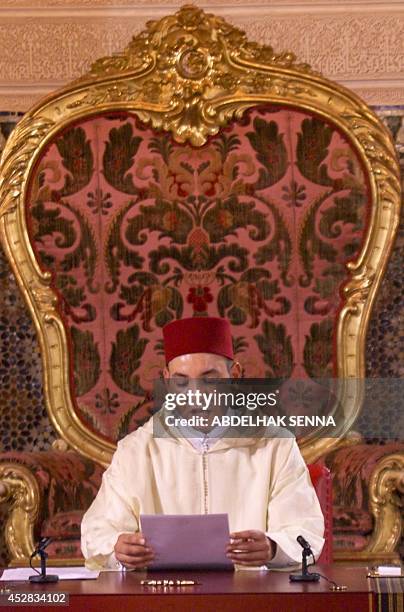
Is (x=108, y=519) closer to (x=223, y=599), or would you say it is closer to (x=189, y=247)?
(x=223, y=599)

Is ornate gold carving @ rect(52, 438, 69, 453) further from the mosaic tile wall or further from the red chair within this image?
the red chair

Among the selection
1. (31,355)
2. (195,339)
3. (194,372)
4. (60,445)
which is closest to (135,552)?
(194,372)

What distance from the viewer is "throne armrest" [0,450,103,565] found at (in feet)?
16.9

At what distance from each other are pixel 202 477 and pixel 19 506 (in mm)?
1163

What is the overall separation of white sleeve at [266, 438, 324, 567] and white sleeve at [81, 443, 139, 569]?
1.38 feet

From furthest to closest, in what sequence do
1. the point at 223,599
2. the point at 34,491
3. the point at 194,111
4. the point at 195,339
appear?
the point at 194,111, the point at 34,491, the point at 195,339, the point at 223,599

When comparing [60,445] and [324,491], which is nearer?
[324,491]

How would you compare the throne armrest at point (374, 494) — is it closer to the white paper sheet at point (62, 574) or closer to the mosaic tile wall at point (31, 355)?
the mosaic tile wall at point (31, 355)

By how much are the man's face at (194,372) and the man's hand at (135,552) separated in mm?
713

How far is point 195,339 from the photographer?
4.25 metres

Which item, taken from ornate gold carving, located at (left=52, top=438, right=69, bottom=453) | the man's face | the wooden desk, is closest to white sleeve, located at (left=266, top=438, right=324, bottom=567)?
the man's face

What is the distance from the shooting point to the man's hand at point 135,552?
136 inches

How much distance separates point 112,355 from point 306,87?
136 centimetres

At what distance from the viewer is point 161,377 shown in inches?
218
